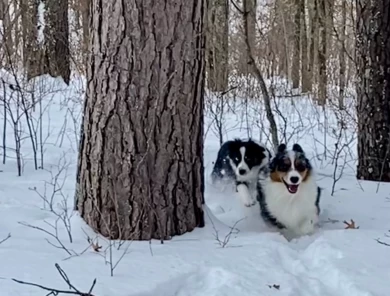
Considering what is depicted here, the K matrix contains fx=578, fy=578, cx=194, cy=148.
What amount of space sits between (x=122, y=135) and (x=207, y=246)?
31.9 inches

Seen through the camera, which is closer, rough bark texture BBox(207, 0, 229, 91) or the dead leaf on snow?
the dead leaf on snow

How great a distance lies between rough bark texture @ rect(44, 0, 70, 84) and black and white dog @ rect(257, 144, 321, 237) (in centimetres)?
731

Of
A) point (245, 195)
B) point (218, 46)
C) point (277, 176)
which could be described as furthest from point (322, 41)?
point (277, 176)

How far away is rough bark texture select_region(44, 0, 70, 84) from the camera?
10742 mm

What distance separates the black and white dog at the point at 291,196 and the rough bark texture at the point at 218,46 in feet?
11.7

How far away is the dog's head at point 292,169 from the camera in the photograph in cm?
407

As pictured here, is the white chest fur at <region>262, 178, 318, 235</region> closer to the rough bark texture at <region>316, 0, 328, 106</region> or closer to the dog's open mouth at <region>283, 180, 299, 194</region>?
the dog's open mouth at <region>283, 180, 299, 194</region>

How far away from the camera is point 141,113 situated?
3.36 m

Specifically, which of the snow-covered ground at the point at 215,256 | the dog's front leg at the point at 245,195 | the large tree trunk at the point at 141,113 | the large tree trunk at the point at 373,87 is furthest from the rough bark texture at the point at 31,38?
the large tree trunk at the point at 141,113

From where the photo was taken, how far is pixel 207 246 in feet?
10.9

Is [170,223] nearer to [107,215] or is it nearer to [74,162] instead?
[107,215]

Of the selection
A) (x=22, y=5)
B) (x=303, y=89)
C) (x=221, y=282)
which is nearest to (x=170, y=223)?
(x=221, y=282)

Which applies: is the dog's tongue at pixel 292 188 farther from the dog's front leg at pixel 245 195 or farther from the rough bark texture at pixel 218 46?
the rough bark texture at pixel 218 46

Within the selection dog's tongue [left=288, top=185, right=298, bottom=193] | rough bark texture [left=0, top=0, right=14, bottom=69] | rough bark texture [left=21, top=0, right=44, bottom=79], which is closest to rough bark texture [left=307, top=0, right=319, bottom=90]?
rough bark texture [left=21, top=0, right=44, bottom=79]
